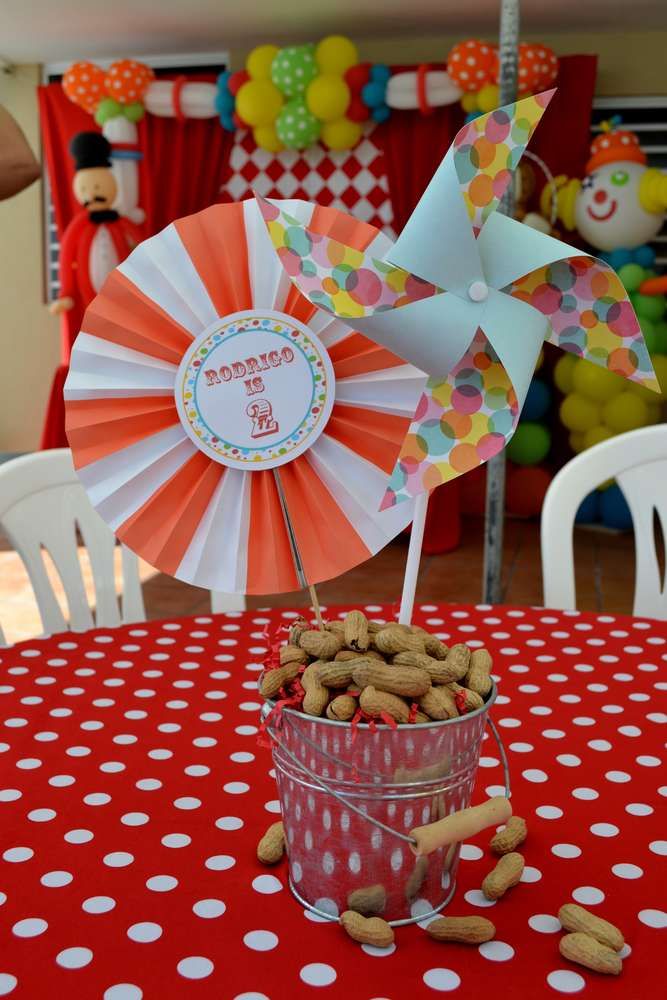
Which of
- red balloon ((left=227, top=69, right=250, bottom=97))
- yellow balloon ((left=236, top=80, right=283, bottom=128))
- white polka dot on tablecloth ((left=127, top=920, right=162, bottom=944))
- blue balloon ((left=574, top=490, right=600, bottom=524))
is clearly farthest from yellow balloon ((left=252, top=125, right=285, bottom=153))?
white polka dot on tablecloth ((left=127, top=920, right=162, bottom=944))

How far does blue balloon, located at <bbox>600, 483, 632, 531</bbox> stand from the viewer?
462cm

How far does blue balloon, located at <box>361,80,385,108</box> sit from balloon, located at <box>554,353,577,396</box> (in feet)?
4.63

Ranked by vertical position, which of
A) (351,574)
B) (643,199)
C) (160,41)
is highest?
(160,41)

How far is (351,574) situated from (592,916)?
3.38 meters

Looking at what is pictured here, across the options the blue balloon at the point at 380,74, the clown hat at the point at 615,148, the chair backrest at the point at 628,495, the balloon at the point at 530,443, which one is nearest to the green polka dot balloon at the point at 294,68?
the blue balloon at the point at 380,74

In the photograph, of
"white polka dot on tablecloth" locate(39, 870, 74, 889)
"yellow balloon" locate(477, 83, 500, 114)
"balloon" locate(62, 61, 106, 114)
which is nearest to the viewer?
"white polka dot on tablecloth" locate(39, 870, 74, 889)

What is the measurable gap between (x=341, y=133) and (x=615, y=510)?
2119mm

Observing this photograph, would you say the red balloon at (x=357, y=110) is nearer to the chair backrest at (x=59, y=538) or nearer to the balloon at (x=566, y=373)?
the balloon at (x=566, y=373)

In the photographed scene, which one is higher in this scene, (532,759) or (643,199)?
(643,199)

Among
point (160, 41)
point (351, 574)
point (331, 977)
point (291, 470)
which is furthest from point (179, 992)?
point (160, 41)

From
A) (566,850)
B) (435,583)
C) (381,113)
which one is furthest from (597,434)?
(566,850)

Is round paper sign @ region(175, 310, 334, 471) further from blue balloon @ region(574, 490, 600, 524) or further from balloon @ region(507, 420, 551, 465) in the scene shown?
blue balloon @ region(574, 490, 600, 524)

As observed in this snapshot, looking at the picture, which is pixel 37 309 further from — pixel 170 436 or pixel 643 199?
pixel 170 436

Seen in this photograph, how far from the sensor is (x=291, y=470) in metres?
0.66
